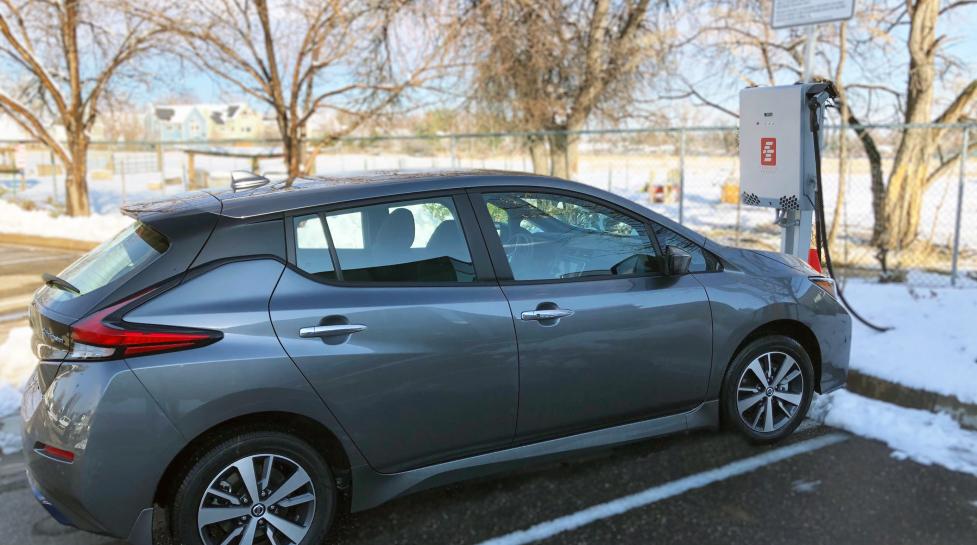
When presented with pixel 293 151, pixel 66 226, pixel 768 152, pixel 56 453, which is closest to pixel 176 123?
pixel 66 226

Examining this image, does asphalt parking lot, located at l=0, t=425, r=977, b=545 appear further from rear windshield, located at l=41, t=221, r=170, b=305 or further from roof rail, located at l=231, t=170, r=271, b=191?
roof rail, located at l=231, t=170, r=271, b=191

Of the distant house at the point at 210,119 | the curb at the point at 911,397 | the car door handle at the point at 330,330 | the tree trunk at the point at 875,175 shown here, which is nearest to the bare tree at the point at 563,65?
the tree trunk at the point at 875,175

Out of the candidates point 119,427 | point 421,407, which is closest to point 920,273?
point 421,407

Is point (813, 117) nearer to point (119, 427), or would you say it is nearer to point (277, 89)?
point (119, 427)

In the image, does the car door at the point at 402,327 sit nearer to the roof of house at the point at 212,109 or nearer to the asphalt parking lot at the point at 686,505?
the asphalt parking lot at the point at 686,505

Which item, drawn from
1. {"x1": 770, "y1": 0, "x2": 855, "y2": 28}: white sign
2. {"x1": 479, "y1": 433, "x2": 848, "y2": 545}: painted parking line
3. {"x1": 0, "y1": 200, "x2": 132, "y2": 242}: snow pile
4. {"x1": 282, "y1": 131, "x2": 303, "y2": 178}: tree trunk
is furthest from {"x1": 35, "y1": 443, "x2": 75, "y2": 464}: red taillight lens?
{"x1": 0, "y1": 200, "x2": 132, "y2": 242}: snow pile

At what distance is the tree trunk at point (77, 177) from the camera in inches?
588

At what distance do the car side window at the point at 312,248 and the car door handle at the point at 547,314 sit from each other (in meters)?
0.89

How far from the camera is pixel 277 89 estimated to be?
12.0 metres

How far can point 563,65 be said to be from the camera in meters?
13.2

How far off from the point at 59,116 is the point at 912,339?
1642cm

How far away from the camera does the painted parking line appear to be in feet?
10.8

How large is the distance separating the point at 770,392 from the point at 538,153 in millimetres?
10104

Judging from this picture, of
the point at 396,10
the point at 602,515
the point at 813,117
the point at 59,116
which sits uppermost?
the point at 396,10
